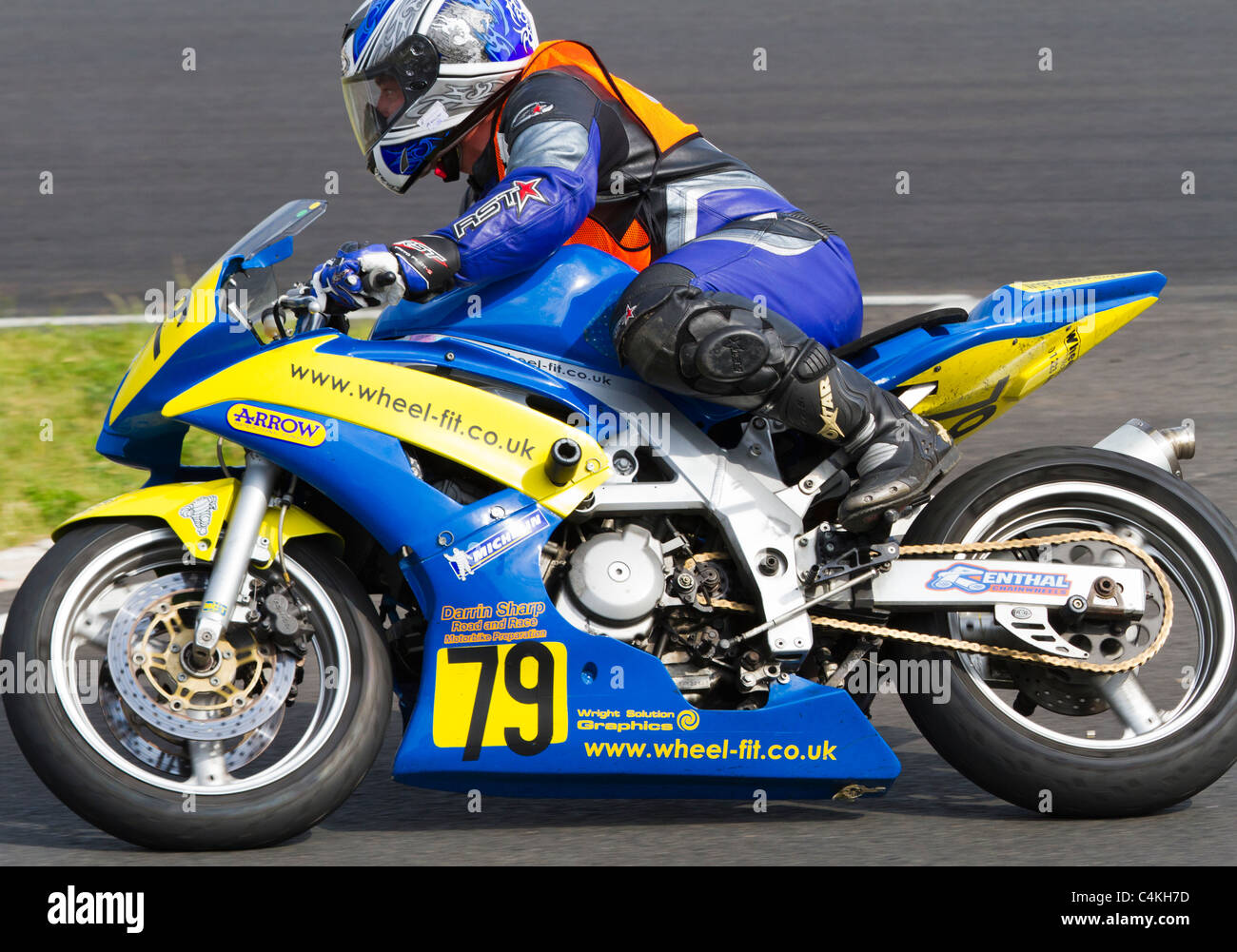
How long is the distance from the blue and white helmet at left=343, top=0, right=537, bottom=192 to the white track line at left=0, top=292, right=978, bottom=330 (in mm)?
4513

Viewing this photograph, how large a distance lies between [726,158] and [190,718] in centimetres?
184

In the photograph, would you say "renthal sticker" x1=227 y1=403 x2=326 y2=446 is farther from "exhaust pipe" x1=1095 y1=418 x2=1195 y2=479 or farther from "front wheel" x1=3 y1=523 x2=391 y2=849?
"exhaust pipe" x1=1095 y1=418 x2=1195 y2=479

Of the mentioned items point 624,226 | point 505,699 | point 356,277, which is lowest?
point 505,699

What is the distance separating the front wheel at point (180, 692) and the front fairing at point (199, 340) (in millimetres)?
235

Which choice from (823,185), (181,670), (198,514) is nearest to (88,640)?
(181,670)

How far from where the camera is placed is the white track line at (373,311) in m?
9.09

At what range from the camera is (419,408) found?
4.16m

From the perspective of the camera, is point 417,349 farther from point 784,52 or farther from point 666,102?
point 784,52

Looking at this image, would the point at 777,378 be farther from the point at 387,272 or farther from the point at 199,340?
the point at 199,340

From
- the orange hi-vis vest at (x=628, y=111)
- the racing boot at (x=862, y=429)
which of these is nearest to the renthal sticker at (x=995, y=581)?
the racing boot at (x=862, y=429)

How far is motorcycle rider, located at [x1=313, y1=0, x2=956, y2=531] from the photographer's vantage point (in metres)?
4.12

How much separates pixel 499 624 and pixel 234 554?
23.4 inches

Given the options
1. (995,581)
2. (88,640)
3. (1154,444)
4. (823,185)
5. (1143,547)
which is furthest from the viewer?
(823,185)
